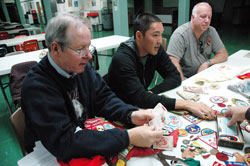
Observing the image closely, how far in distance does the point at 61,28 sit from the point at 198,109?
3.41 feet

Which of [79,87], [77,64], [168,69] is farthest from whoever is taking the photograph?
[168,69]

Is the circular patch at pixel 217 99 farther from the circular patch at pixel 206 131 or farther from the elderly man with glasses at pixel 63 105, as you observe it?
the elderly man with glasses at pixel 63 105

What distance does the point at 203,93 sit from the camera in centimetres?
161

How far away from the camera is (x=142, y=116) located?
45.2 inches

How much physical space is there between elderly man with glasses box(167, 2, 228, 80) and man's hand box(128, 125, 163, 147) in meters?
1.66

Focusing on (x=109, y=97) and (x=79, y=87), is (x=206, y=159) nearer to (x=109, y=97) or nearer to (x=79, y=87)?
(x=109, y=97)

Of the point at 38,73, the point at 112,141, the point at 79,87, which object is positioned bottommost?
the point at 112,141

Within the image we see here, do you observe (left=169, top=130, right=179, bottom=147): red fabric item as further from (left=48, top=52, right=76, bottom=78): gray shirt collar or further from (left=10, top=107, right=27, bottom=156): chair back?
(left=10, top=107, right=27, bottom=156): chair back

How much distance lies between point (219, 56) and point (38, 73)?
243 cm

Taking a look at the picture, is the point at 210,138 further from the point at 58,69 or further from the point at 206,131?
the point at 58,69

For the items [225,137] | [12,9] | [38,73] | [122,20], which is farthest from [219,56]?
[12,9]

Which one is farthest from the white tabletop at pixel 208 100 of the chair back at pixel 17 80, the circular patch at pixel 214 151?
the chair back at pixel 17 80

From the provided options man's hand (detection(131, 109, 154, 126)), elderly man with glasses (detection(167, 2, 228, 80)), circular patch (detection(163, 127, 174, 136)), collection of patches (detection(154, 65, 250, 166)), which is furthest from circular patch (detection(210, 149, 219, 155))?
elderly man with glasses (detection(167, 2, 228, 80))

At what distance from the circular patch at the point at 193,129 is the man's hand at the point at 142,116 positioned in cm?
26
